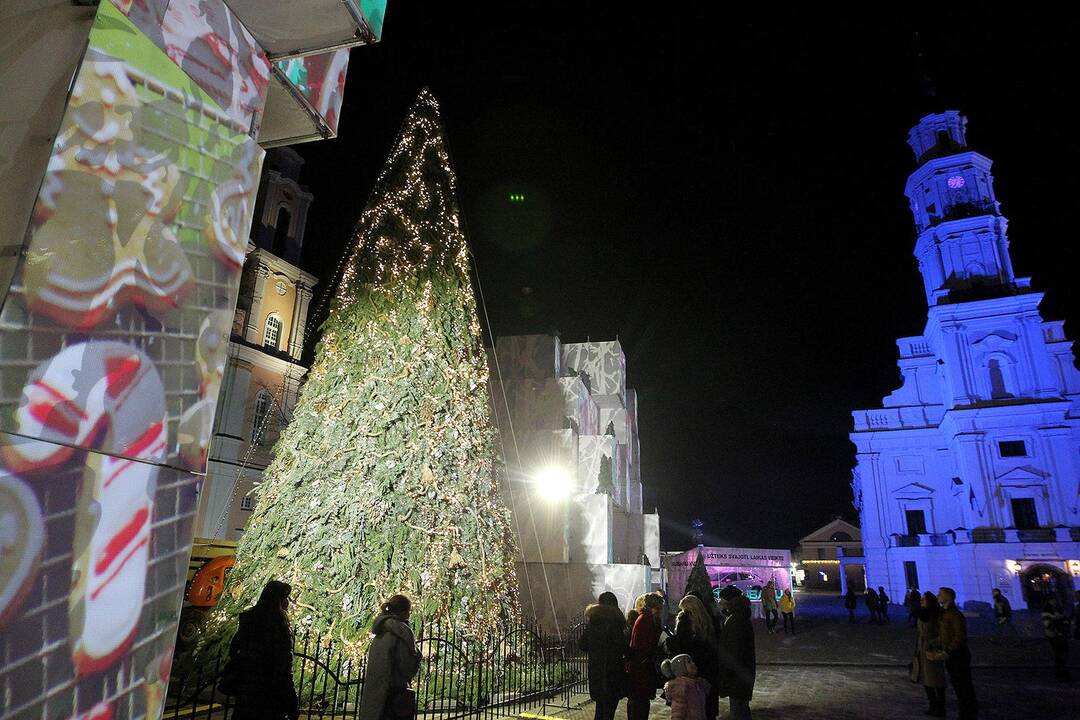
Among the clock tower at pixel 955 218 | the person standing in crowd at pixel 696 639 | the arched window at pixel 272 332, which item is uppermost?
the clock tower at pixel 955 218

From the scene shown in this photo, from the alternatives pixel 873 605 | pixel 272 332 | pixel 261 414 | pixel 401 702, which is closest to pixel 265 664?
pixel 401 702

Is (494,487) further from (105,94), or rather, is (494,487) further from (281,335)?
(281,335)

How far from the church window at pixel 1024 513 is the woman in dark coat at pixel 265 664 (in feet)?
150

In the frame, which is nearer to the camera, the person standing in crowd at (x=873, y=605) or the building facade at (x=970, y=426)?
the person standing in crowd at (x=873, y=605)

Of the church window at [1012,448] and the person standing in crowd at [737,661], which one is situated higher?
the church window at [1012,448]

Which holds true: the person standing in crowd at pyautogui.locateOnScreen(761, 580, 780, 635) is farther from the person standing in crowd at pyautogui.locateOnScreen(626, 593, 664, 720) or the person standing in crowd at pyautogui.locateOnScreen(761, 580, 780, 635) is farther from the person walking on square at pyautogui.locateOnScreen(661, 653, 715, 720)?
the person walking on square at pyautogui.locateOnScreen(661, 653, 715, 720)

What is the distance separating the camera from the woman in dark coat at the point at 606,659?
19.2 ft

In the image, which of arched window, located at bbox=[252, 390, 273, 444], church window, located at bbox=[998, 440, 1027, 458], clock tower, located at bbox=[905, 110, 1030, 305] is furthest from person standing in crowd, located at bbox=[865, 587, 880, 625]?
arched window, located at bbox=[252, 390, 273, 444]

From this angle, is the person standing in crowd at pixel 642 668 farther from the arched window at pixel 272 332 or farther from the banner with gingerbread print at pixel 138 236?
Answer: the arched window at pixel 272 332

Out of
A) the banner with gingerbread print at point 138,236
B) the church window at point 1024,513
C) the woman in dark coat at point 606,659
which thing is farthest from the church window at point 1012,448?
the banner with gingerbread print at point 138,236

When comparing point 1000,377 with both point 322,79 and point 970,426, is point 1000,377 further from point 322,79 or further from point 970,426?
point 322,79

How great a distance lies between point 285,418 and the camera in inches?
1053

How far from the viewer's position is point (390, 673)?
172 inches

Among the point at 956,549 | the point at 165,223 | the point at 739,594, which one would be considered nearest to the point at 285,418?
the point at 739,594
